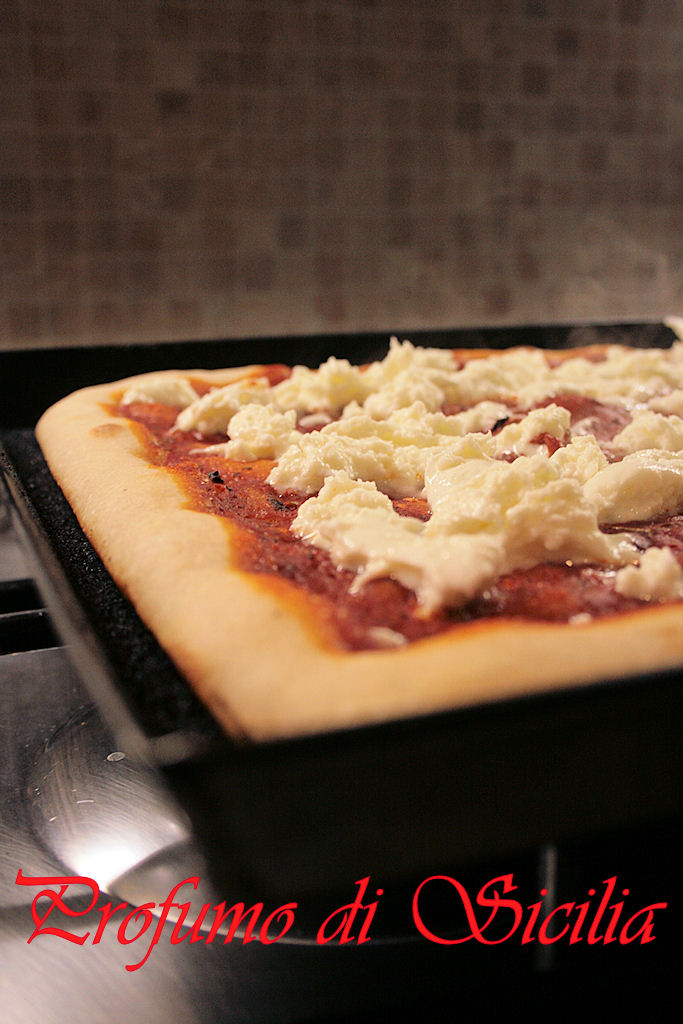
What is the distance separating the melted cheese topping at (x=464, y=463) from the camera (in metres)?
0.77

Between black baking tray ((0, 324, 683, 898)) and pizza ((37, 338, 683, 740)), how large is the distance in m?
0.03

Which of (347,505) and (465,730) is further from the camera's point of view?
(347,505)

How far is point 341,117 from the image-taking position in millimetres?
3012

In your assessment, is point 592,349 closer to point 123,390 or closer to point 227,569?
point 123,390

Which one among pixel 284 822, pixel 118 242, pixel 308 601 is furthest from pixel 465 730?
pixel 118 242

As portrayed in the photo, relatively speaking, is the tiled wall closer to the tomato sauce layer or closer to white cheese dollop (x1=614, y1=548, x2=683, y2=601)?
the tomato sauce layer

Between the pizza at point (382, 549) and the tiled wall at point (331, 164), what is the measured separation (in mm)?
1576

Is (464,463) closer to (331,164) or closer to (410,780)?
(410,780)

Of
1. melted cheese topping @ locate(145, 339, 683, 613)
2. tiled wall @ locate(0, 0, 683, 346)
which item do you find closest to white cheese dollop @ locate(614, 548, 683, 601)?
melted cheese topping @ locate(145, 339, 683, 613)

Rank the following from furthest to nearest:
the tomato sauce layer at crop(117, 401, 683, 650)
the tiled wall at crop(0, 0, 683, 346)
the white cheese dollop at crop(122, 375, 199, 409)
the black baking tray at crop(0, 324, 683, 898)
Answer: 1. the tiled wall at crop(0, 0, 683, 346)
2. the white cheese dollop at crop(122, 375, 199, 409)
3. the tomato sauce layer at crop(117, 401, 683, 650)
4. the black baking tray at crop(0, 324, 683, 898)

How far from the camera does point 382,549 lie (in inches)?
30.8

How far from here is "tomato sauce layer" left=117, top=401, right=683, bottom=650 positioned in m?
0.71

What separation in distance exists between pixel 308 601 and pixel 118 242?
Answer: 2.39 m

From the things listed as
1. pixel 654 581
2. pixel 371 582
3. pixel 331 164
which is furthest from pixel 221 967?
pixel 331 164
